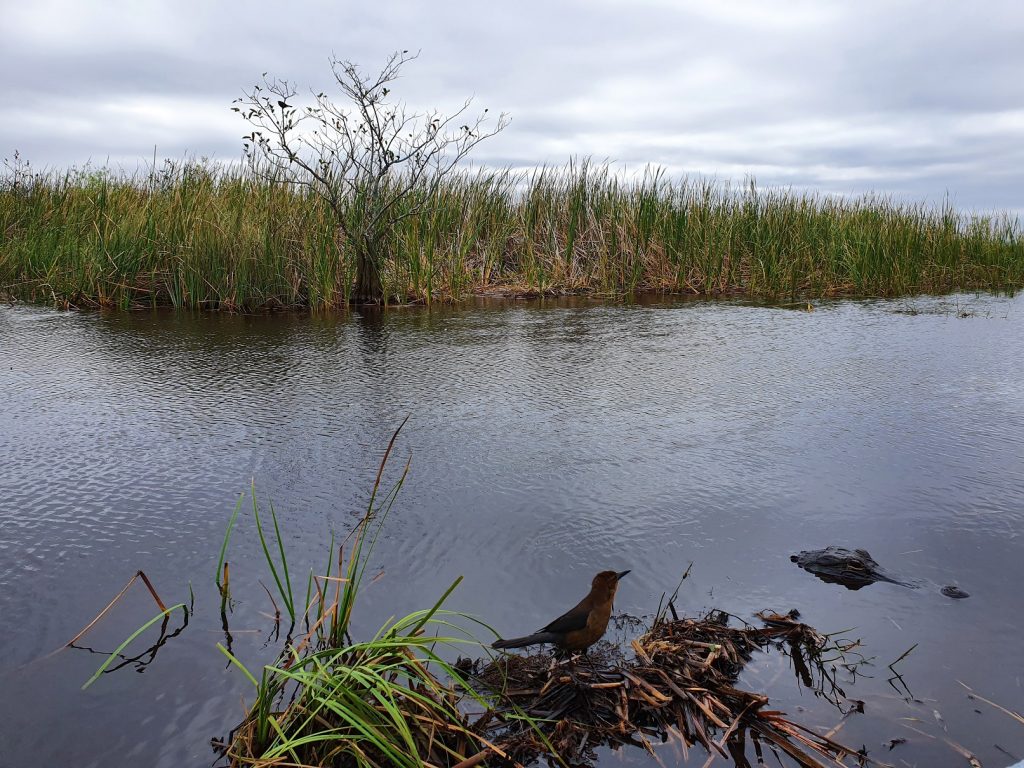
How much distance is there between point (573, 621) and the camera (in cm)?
205

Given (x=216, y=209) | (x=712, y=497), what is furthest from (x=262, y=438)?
(x=216, y=209)

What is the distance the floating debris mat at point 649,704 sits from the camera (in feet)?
5.69

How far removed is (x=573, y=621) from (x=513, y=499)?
1222 millimetres

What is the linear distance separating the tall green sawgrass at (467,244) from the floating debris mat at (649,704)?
7.62 meters

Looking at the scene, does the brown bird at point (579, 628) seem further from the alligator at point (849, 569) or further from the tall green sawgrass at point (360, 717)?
the alligator at point (849, 569)

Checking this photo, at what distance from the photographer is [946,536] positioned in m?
2.92

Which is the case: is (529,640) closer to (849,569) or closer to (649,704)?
(649,704)

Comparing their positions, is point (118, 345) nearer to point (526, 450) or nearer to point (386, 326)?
point (386, 326)

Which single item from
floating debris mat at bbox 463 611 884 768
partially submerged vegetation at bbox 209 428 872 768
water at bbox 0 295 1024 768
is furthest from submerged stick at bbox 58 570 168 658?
floating debris mat at bbox 463 611 884 768

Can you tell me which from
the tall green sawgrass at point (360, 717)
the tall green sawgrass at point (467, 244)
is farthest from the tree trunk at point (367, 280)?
the tall green sawgrass at point (360, 717)

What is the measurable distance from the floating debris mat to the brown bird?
1.6 inches

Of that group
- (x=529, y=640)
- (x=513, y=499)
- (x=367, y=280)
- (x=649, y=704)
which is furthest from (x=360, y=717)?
(x=367, y=280)

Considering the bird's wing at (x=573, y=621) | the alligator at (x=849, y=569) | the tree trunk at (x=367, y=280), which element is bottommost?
the alligator at (x=849, y=569)

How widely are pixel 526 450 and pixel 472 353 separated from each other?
2668 millimetres
